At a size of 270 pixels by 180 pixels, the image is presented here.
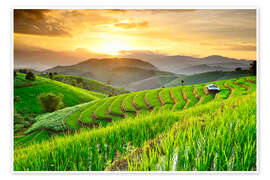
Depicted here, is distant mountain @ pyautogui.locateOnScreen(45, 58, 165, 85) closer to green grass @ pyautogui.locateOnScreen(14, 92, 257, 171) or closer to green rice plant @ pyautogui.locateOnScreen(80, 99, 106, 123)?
green rice plant @ pyautogui.locateOnScreen(80, 99, 106, 123)

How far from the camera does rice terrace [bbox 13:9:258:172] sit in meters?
1.64

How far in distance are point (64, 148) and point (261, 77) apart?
357 cm

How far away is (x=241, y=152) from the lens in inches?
63.7

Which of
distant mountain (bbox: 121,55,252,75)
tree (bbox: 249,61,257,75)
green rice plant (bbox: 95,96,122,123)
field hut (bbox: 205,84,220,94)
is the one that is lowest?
green rice plant (bbox: 95,96,122,123)

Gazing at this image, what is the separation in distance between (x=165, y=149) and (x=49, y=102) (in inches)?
216

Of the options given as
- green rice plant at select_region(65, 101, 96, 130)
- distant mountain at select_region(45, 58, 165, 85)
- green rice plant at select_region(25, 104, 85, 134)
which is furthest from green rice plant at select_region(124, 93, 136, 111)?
green rice plant at select_region(25, 104, 85, 134)

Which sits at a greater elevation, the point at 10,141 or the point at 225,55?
the point at 225,55

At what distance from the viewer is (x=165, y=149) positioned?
164cm

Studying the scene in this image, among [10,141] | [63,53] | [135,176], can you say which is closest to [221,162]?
[135,176]

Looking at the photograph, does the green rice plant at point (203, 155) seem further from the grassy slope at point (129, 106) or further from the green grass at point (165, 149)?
the grassy slope at point (129, 106)

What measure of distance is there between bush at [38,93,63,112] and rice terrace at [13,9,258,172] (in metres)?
0.04

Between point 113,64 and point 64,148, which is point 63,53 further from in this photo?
point 64,148

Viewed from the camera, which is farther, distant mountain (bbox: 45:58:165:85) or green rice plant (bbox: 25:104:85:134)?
green rice plant (bbox: 25:104:85:134)

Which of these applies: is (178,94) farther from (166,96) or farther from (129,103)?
(129,103)
